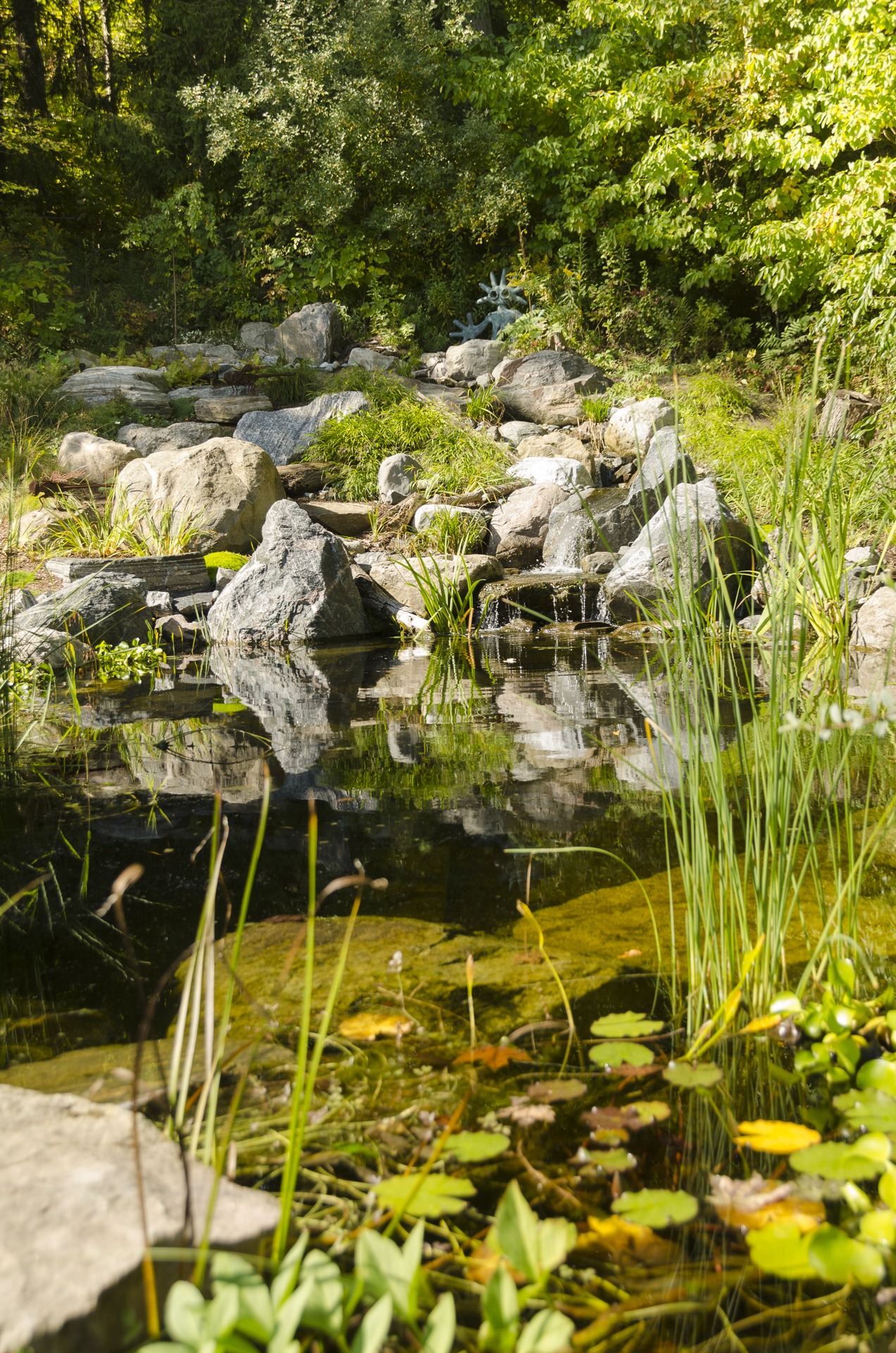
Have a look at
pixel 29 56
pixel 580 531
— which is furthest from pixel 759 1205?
pixel 29 56

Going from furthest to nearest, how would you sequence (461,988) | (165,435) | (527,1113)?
(165,435) → (461,988) → (527,1113)

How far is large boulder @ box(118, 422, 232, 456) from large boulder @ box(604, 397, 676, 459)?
4.29 meters

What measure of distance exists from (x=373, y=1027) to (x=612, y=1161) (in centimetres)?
47

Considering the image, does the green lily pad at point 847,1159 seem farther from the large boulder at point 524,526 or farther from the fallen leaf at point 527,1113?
the large boulder at point 524,526

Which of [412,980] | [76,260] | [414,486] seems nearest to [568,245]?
[414,486]

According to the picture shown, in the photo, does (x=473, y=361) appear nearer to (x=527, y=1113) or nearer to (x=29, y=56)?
(x=29, y=56)

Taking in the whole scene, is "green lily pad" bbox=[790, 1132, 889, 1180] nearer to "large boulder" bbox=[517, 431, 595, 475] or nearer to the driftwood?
the driftwood

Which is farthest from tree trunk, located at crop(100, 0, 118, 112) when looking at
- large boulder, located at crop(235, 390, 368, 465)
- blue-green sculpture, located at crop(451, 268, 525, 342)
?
large boulder, located at crop(235, 390, 368, 465)

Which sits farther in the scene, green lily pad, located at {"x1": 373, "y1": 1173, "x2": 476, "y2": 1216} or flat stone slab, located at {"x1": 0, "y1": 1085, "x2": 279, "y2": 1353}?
green lily pad, located at {"x1": 373, "y1": 1173, "x2": 476, "y2": 1216}

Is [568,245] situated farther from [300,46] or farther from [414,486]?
[414,486]

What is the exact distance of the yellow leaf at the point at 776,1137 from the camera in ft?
3.84

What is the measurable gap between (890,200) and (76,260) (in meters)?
11.9

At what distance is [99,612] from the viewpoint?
6.03 meters

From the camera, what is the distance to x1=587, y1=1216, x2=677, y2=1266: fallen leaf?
102 centimetres
